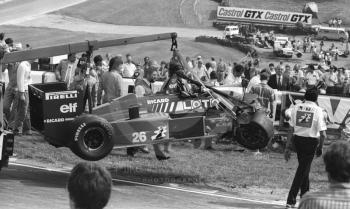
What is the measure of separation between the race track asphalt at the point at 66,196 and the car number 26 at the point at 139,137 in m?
0.72

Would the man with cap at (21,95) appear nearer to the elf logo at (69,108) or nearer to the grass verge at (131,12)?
the elf logo at (69,108)

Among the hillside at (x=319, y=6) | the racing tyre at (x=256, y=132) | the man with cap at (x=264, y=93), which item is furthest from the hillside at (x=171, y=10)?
the racing tyre at (x=256, y=132)

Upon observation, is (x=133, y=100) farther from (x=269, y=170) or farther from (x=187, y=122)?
(x=269, y=170)

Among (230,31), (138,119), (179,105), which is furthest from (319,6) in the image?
(138,119)

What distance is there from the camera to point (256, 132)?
1190 cm

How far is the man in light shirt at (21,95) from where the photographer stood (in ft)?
47.6

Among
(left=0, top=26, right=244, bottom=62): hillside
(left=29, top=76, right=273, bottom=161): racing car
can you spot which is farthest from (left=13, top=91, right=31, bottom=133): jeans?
(left=0, top=26, right=244, bottom=62): hillside

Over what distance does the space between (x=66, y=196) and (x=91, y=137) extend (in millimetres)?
1119

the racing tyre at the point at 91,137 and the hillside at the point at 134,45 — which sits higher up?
the hillside at the point at 134,45

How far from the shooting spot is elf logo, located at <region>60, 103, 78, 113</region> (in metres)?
11.1

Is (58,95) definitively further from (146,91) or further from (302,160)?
(302,160)

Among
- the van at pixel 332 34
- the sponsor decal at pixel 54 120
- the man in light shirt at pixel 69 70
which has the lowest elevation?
the sponsor decal at pixel 54 120

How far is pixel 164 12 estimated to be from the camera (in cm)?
7131

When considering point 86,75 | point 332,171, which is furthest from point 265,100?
point 332,171
